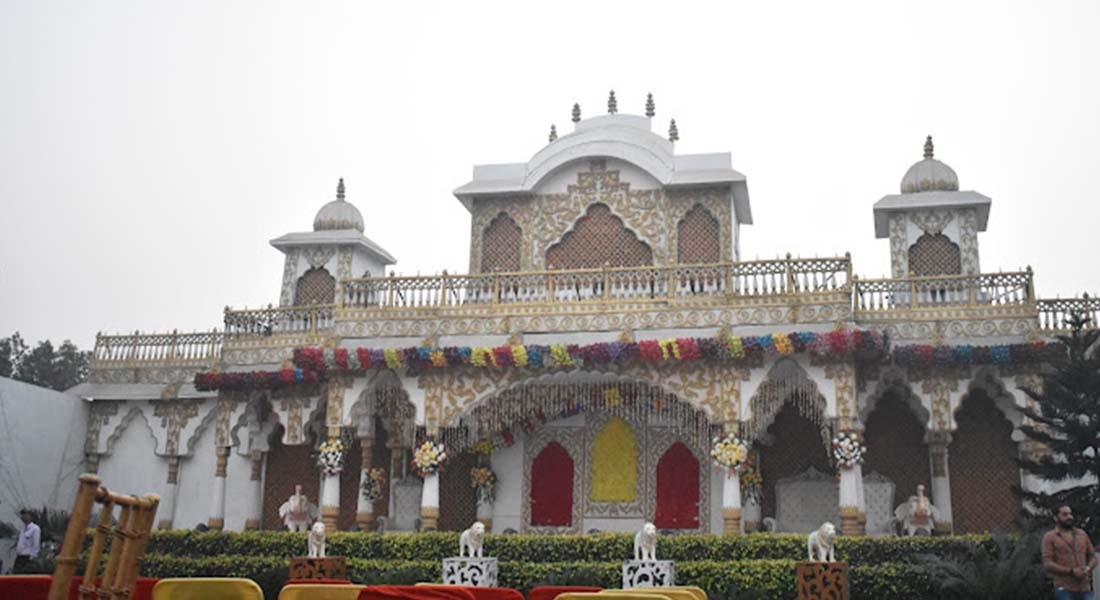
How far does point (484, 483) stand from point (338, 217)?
6.92 metres

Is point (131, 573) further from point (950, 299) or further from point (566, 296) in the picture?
point (950, 299)

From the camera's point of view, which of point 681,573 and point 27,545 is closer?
point 681,573

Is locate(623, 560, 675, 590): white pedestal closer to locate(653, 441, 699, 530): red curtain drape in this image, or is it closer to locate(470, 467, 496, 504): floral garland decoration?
locate(653, 441, 699, 530): red curtain drape

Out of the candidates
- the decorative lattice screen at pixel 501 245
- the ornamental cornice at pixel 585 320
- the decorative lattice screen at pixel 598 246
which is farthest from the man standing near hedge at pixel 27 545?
the decorative lattice screen at pixel 598 246

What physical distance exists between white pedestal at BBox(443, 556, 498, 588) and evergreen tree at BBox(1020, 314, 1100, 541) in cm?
599

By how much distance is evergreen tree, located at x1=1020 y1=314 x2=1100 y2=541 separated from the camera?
1062cm

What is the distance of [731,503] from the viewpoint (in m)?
13.7

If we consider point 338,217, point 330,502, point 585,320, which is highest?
point 338,217

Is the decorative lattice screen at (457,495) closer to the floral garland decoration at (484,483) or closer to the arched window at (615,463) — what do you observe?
the floral garland decoration at (484,483)

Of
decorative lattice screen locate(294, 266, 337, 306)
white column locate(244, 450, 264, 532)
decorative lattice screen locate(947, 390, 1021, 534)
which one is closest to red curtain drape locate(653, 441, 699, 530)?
decorative lattice screen locate(947, 390, 1021, 534)

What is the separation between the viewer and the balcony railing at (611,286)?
14391 mm

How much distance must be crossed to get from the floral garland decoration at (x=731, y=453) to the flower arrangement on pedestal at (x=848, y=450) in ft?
3.84

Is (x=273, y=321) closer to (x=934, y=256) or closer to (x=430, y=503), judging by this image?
(x=430, y=503)

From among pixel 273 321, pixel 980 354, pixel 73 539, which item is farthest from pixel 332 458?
pixel 73 539
